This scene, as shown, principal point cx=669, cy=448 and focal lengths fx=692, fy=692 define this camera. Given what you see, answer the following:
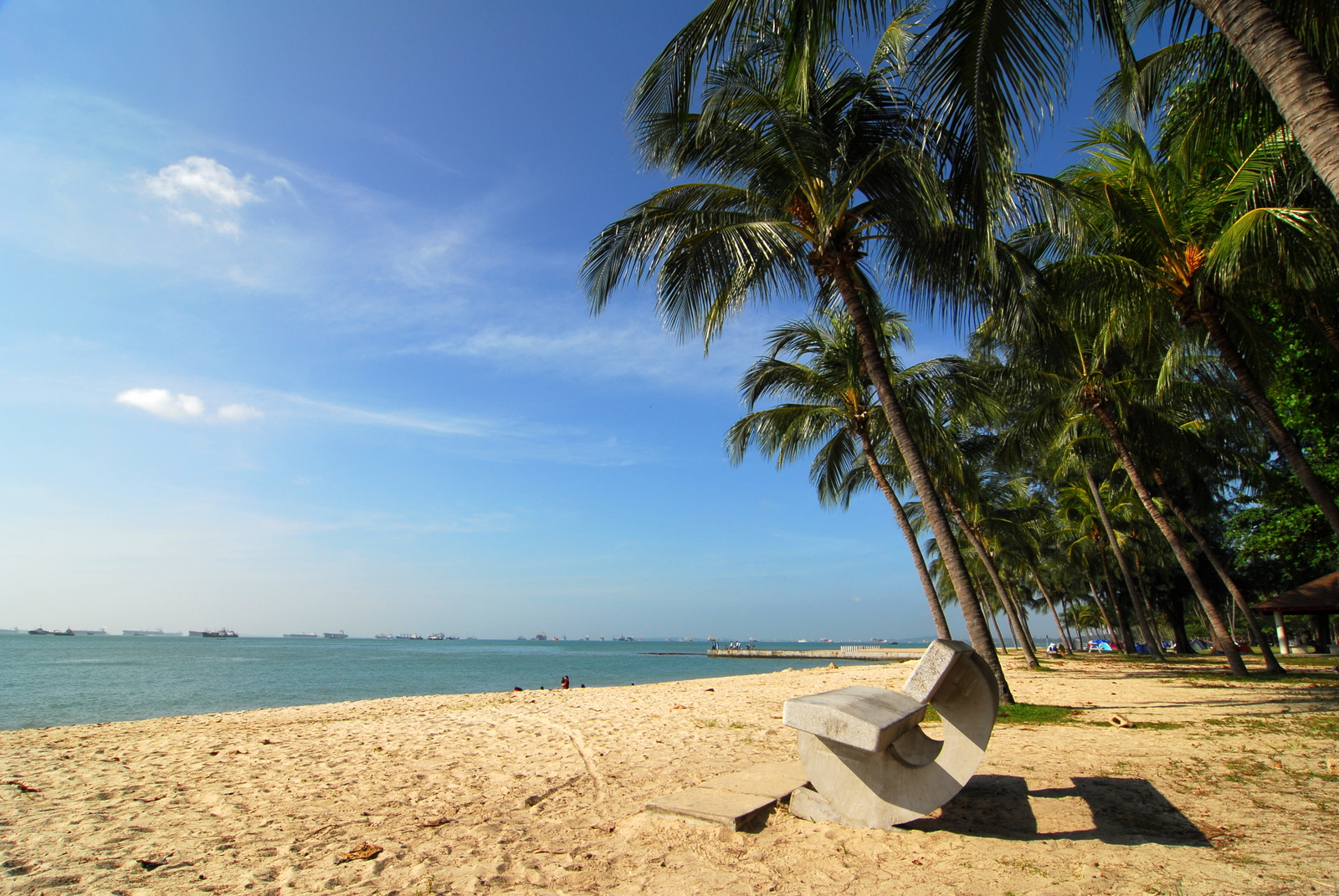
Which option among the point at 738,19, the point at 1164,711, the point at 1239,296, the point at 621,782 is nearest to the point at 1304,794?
the point at 621,782

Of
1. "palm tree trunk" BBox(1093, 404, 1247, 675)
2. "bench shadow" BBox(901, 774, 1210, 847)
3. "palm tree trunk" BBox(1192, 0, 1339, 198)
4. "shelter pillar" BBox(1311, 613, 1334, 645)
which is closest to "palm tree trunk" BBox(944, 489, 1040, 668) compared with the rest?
"palm tree trunk" BBox(1093, 404, 1247, 675)

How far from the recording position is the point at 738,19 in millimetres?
5285

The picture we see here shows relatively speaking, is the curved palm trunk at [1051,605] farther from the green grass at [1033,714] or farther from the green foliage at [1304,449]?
the green grass at [1033,714]

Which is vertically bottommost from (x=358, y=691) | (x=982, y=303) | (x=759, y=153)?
(x=358, y=691)

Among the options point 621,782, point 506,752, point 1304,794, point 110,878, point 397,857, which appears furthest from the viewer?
point 506,752

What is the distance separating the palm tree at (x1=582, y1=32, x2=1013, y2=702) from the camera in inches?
340

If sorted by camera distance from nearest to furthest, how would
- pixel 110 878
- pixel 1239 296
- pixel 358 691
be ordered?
pixel 110 878, pixel 1239 296, pixel 358 691

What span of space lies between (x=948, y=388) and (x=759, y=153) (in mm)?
6214

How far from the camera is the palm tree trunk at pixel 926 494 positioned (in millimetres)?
8602

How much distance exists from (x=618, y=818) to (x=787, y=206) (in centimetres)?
780

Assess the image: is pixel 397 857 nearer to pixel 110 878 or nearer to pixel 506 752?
pixel 110 878

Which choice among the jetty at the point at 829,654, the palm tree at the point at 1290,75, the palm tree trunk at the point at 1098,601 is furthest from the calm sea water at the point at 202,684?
the jetty at the point at 829,654

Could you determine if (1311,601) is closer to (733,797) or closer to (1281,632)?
(1281,632)

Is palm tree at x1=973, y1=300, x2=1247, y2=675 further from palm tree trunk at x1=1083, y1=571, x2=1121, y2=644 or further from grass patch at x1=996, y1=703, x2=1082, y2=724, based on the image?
palm tree trunk at x1=1083, y1=571, x2=1121, y2=644
